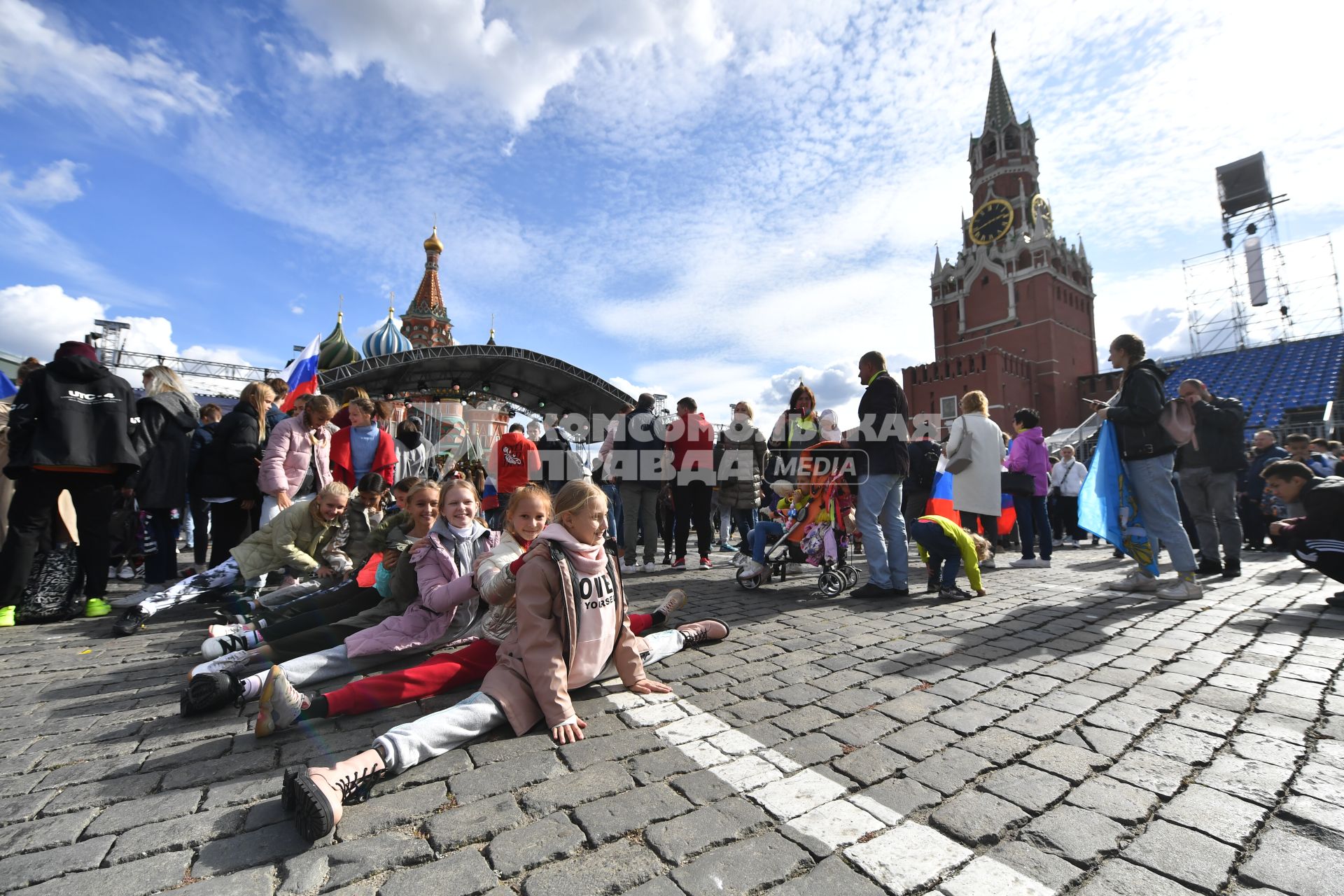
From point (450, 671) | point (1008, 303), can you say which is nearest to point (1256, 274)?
point (1008, 303)

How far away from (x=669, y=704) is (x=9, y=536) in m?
5.16

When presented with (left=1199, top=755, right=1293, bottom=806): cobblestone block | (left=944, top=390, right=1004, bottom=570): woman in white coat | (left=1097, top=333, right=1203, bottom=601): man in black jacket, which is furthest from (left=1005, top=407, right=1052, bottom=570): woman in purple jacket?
(left=1199, top=755, right=1293, bottom=806): cobblestone block

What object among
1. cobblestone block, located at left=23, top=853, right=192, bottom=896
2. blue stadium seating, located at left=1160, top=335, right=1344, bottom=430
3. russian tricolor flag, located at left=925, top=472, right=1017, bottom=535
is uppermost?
blue stadium seating, located at left=1160, top=335, right=1344, bottom=430

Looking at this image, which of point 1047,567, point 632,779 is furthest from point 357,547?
point 1047,567

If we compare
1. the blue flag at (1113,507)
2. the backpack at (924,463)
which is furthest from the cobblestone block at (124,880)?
the backpack at (924,463)

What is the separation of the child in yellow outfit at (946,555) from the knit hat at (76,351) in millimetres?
6788

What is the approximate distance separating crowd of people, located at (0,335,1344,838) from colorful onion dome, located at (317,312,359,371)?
30.4 metres

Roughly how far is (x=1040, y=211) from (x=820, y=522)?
64937 millimetres

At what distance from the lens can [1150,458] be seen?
481 centimetres

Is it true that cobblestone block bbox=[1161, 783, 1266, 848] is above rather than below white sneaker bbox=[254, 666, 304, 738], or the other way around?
below

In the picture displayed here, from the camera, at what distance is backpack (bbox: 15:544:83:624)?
453 centimetres

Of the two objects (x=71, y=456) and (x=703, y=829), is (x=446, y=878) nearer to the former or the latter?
(x=703, y=829)

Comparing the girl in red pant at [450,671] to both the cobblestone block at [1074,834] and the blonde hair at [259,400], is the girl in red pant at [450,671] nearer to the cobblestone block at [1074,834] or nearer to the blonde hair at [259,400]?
the cobblestone block at [1074,834]

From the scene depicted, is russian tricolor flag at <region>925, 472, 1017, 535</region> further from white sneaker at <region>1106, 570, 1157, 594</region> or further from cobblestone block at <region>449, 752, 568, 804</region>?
cobblestone block at <region>449, 752, 568, 804</region>
